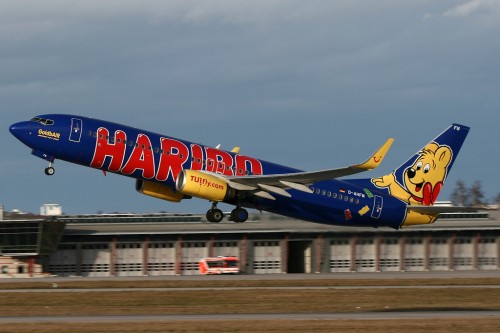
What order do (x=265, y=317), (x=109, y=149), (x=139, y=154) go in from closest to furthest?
(x=265, y=317), (x=109, y=149), (x=139, y=154)

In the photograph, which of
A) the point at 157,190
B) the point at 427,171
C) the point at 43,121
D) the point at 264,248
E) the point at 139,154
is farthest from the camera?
the point at 264,248

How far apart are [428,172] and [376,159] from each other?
59.9ft

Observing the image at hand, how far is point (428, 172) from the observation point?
7094cm

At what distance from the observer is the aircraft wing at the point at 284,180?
55406 mm

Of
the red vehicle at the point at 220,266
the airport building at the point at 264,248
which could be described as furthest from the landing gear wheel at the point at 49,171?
the airport building at the point at 264,248

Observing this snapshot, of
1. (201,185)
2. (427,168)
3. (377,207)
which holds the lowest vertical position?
(377,207)

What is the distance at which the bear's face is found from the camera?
230 feet

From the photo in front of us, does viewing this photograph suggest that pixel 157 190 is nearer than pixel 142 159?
No

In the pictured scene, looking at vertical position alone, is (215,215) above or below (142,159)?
below

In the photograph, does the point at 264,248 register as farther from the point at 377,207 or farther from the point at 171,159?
the point at 171,159

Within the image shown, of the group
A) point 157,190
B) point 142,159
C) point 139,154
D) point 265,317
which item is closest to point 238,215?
point 157,190

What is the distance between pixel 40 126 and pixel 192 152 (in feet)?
30.4

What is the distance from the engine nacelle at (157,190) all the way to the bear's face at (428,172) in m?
19.7

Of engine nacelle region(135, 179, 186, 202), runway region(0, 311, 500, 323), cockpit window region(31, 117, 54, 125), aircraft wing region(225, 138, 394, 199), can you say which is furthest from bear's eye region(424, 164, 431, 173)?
cockpit window region(31, 117, 54, 125)
